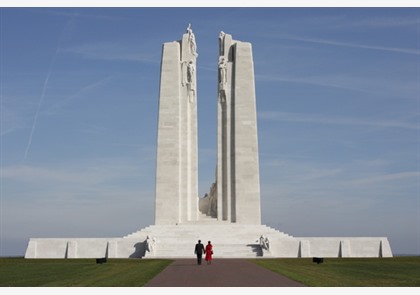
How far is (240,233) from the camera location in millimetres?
39844

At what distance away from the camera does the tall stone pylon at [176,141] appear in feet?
148

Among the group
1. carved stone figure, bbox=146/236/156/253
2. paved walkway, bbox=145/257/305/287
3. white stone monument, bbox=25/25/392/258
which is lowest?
paved walkway, bbox=145/257/305/287

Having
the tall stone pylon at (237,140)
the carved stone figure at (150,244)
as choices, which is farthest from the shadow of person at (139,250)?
the tall stone pylon at (237,140)

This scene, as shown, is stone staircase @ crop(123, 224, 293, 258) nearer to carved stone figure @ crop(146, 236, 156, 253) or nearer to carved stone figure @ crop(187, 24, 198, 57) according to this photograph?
carved stone figure @ crop(146, 236, 156, 253)

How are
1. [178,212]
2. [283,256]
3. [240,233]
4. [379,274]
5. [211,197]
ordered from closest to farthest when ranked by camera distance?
1. [379,274]
2. [283,256]
3. [240,233]
4. [178,212]
5. [211,197]

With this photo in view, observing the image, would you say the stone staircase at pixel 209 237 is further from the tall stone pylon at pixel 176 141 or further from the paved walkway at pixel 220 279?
the paved walkway at pixel 220 279

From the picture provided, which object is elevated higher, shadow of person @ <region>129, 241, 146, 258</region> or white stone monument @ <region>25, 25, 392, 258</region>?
white stone monument @ <region>25, 25, 392, 258</region>

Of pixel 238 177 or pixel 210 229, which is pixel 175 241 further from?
pixel 238 177

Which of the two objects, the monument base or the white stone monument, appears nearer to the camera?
the monument base

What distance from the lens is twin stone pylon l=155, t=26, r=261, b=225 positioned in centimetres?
4522

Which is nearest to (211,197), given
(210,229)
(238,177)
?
(238,177)

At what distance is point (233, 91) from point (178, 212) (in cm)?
977

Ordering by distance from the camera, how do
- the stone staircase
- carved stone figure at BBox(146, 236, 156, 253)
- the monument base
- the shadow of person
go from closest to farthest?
the stone staircase < carved stone figure at BBox(146, 236, 156, 253) < the monument base < the shadow of person

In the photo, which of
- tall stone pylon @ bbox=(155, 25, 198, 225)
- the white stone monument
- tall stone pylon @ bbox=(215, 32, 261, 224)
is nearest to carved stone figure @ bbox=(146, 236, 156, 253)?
the white stone monument
